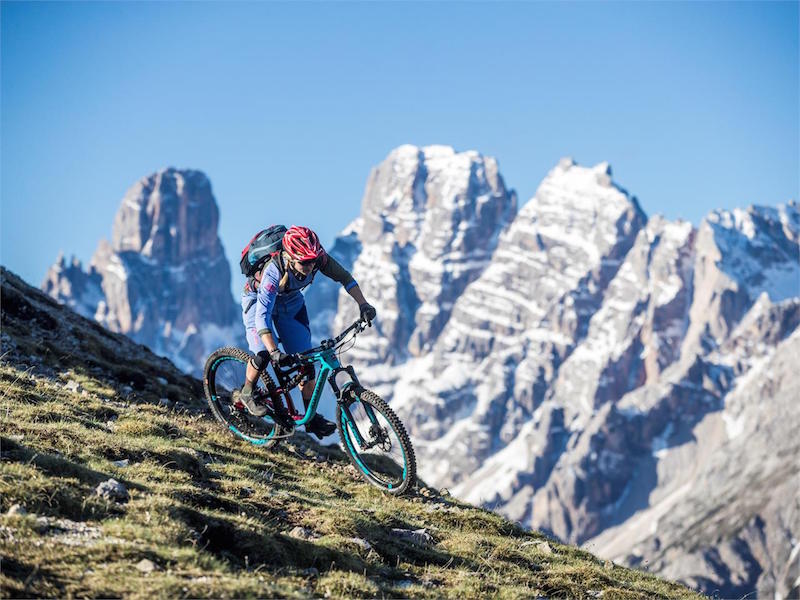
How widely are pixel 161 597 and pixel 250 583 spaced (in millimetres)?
1004

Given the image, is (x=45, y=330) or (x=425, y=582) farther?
(x=45, y=330)

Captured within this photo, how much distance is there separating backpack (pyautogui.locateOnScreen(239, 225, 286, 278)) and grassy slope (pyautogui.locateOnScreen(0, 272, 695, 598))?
3568mm

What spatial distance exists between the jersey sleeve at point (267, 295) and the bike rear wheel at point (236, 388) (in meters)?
1.14

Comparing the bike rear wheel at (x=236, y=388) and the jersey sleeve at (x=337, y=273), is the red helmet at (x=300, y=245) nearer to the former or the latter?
the jersey sleeve at (x=337, y=273)

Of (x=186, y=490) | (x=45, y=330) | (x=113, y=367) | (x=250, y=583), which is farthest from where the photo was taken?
(x=45, y=330)

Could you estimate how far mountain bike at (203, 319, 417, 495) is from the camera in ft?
48.3

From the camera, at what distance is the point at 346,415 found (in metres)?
15.1

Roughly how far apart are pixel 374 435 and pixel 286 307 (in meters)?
3.43

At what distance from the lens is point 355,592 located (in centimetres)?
961

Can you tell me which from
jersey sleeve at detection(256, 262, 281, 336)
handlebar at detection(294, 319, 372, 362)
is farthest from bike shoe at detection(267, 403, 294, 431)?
jersey sleeve at detection(256, 262, 281, 336)

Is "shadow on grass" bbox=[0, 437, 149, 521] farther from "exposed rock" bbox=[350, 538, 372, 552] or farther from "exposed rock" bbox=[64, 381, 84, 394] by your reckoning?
"exposed rock" bbox=[64, 381, 84, 394]

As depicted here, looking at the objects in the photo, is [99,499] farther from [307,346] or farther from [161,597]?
[307,346]

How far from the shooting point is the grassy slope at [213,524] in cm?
875

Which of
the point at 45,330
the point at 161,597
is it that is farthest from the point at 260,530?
the point at 45,330
